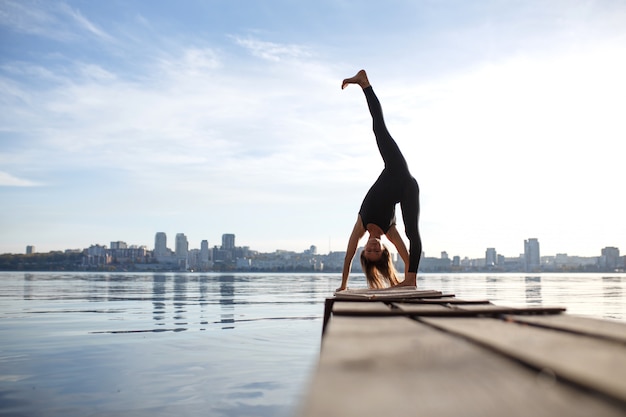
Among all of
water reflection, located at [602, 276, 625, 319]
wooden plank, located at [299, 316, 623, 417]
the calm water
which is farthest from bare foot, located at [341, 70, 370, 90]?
water reflection, located at [602, 276, 625, 319]

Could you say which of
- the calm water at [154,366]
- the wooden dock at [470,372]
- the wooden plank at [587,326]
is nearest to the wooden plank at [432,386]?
the wooden dock at [470,372]

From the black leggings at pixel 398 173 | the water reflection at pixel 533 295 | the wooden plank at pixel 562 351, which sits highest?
the black leggings at pixel 398 173

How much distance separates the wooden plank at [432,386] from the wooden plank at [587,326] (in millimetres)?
593

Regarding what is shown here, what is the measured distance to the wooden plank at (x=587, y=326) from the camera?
1.94m

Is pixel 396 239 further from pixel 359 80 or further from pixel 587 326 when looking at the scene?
pixel 587 326

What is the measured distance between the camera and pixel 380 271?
754cm

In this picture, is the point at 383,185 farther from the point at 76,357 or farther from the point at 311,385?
the point at 311,385

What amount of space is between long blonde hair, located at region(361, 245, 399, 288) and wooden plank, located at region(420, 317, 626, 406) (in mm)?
5072

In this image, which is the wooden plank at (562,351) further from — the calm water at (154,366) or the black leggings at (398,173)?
the black leggings at (398,173)

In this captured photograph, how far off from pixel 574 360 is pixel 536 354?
109 millimetres

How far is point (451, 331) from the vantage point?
6.89 feet

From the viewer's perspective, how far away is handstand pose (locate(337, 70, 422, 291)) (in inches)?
295

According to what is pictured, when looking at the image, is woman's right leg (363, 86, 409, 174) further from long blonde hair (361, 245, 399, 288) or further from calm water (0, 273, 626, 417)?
calm water (0, 273, 626, 417)

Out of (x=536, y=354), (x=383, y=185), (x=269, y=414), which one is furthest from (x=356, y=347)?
(x=383, y=185)
